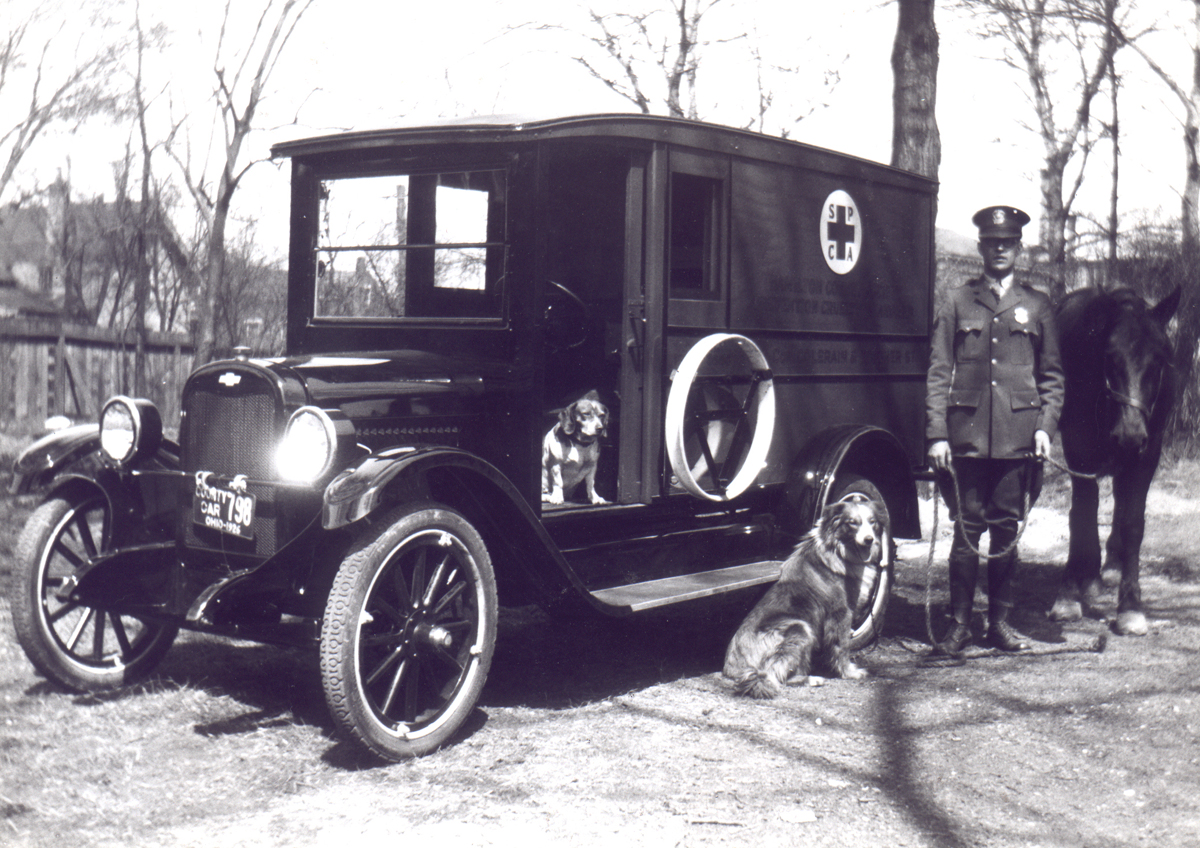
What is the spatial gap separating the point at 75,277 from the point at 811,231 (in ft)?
64.9

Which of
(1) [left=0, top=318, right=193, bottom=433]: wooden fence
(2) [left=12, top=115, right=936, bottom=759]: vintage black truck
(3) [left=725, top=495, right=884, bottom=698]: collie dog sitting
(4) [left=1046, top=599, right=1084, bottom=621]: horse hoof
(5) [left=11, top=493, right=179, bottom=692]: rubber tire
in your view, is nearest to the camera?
(2) [left=12, top=115, right=936, bottom=759]: vintage black truck

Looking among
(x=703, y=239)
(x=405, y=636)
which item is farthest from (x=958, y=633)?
(x=405, y=636)

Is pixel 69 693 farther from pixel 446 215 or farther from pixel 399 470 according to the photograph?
pixel 446 215

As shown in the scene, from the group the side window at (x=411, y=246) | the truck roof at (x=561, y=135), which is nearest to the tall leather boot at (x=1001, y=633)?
the truck roof at (x=561, y=135)

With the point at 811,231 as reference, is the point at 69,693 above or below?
below

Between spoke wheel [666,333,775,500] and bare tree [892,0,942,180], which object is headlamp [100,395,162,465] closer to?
spoke wheel [666,333,775,500]

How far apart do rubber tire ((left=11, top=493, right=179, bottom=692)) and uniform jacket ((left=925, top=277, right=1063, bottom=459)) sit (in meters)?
3.75

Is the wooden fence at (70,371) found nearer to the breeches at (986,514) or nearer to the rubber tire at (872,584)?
the rubber tire at (872,584)

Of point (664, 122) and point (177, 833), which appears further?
point (664, 122)

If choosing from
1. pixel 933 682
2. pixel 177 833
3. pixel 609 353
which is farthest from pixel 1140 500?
pixel 177 833

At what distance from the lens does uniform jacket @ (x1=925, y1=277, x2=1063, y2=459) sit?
5.57 meters

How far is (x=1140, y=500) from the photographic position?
6.54m

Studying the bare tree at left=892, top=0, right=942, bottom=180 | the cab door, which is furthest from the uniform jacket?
the bare tree at left=892, top=0, right=942, bottom=180

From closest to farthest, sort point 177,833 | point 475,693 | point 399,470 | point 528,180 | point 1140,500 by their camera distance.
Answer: point 177,833
point 399,470
point 475,693
point 528,180
point 1140,500
